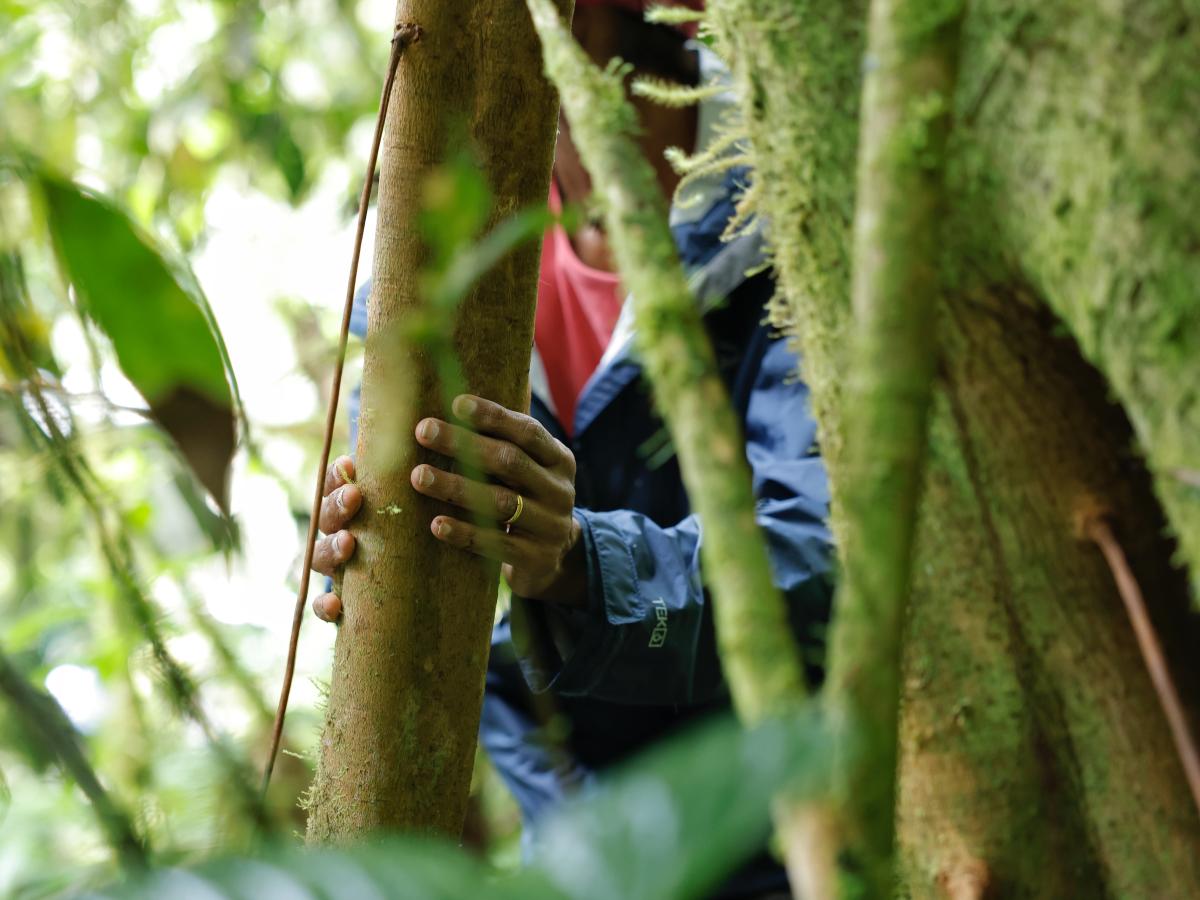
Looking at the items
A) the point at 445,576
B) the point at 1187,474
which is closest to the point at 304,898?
the point at 1187,474

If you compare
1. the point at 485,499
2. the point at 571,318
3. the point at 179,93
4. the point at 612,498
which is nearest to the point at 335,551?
the point at 485,499

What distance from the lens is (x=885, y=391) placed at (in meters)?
0.34

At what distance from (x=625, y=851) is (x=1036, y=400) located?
11.9 inches

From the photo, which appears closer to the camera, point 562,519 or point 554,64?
point 554,64

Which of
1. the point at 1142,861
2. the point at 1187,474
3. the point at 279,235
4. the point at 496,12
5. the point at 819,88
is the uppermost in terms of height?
the point at 279,235

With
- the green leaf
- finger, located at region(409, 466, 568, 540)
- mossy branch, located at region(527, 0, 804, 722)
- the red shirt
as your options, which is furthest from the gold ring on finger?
the red shirt

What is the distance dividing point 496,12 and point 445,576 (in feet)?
1.20

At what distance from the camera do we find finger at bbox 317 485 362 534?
72 cm

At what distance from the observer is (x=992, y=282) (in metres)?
0.46

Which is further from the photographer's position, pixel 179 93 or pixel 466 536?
pixel 179 93

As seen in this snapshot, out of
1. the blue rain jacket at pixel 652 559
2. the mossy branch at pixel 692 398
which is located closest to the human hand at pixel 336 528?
the blue rain jacket at pixel 652 559

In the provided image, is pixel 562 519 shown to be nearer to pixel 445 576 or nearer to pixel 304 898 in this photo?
pixel 445 576

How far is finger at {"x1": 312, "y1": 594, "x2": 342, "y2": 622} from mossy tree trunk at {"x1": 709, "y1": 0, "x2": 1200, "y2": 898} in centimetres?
36

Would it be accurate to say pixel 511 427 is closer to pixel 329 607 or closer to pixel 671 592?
pixel 329 607
